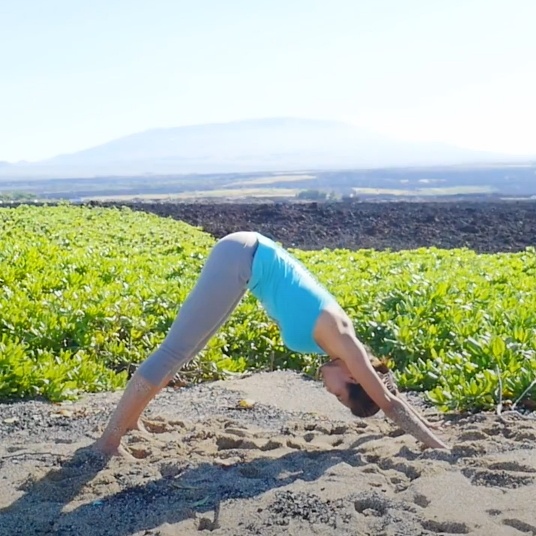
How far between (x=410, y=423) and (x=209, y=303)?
1154mm

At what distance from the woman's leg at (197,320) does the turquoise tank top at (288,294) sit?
6cm

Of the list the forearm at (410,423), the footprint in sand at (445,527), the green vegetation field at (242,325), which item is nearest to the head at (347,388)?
the forearm at (410,423)

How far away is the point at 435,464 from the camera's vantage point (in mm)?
4504

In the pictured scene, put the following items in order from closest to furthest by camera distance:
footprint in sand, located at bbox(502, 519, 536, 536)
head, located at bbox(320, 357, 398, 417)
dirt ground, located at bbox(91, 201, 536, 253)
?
footprint in sand, located at bbox(502, 519, 536, 536) < head, located at bbox(320, 357, 398, 417) < dirt ground, located at bbox(91, 201, 536, 253)

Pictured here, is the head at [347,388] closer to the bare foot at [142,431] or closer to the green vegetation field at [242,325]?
the bare foot at [142,431]

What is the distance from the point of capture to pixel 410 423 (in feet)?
15.6

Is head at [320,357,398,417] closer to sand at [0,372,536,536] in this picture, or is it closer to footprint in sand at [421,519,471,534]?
sand at [0,372,536,536]

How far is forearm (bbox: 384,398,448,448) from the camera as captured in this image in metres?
4.73

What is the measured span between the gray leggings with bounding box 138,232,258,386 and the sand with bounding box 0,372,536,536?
48cm

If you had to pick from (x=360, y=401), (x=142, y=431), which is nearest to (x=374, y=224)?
(x=142, y=431)

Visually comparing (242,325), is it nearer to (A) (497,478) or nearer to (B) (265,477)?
(B) (265,477)

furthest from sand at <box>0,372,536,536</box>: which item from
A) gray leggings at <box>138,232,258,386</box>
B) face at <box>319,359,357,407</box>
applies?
gray leggings at <box>138,232,258,386</box>

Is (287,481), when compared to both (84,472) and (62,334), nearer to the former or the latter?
(84,472)

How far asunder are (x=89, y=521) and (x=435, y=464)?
1605mm
